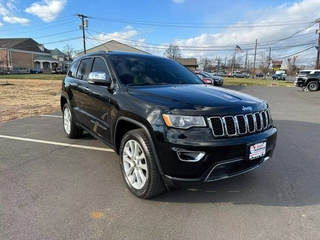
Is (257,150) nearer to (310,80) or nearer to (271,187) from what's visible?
(271,187)

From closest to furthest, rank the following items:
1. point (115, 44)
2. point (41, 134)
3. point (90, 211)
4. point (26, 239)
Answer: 1. point (26, 239)
2. point (90, 211)
3. point (41, 134)
4. point (115, 44)

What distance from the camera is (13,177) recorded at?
3566mm

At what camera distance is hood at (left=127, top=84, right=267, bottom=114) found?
258 cm

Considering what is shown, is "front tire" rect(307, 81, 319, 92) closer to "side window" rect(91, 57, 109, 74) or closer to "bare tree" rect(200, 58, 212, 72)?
"side window" rect(91, 57, 109, 74)

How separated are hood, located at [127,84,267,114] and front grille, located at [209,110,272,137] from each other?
2.9 inches

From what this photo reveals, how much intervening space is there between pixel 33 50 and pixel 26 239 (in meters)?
87.3

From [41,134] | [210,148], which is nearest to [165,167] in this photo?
[210,148]

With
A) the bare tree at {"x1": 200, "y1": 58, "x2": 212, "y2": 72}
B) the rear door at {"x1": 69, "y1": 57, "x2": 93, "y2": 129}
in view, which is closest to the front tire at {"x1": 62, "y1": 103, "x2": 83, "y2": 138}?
the rear door at {"x1": 69, "y1": 57, "x2": 93, "y2": 129}

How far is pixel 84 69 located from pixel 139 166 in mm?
2585

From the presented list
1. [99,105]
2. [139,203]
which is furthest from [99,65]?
[139,203]

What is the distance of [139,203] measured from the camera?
2.91 metres

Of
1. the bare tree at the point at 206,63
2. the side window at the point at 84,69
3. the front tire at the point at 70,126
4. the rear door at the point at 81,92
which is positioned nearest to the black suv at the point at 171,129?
the rear door at the point at 81,92

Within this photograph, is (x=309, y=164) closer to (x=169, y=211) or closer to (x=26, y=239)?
(x=169, y=211)

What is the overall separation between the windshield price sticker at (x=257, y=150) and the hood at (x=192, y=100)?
1.35 feet
